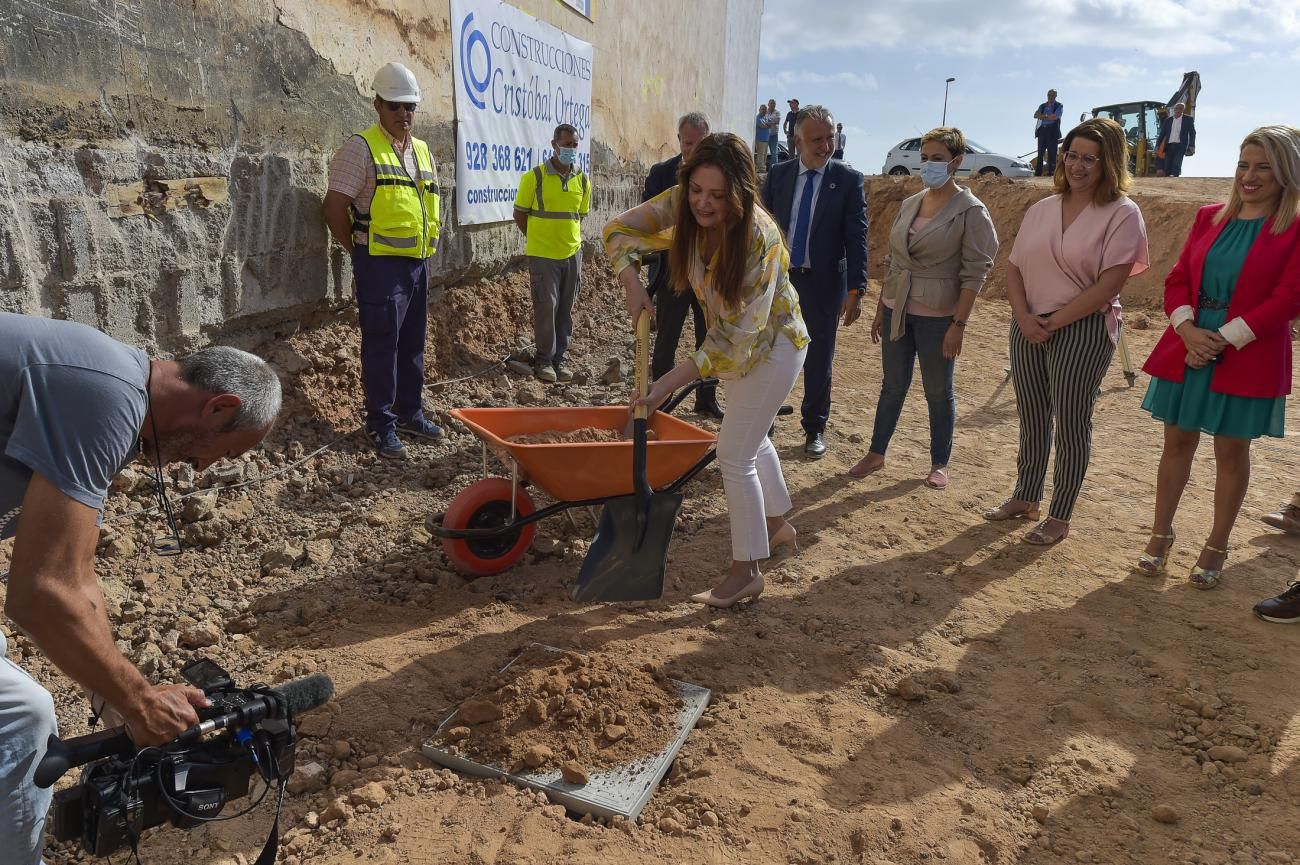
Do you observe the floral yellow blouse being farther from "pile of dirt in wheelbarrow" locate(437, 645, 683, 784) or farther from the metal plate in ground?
the metal plate in ground

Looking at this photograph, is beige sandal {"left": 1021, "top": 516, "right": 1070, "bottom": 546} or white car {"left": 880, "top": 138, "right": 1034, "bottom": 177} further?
white car {"left": 880, "top": 138, "right": 1034, "bottom": 177}

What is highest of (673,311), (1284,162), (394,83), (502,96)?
(502,96)

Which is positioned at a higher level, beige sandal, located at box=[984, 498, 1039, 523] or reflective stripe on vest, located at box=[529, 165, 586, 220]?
reflective stripe on vest, located at box=[529, 165, 586, 220]


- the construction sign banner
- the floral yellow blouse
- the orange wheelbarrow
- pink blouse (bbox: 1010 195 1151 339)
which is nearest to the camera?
the floral yellow blouse

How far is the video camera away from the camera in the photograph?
169cm

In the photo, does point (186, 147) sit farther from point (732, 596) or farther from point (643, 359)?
point (732, 596)

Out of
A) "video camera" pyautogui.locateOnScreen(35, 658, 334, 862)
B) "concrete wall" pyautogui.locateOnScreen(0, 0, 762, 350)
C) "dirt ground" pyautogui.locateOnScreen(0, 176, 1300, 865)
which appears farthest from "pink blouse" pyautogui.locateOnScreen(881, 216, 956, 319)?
"video camera" pyautogui.locateOnScreen(35, 658, 334, 862)

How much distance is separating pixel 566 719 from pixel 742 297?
1.51m

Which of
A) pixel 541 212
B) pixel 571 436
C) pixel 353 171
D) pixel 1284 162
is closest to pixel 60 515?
pixel 571 436

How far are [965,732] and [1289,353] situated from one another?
2.17 metres

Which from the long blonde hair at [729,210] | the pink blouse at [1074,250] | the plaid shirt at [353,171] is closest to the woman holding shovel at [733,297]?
the long blonde hair at [729,210]

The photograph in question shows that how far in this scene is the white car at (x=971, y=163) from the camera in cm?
1864

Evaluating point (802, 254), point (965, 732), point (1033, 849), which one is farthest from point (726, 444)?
point (802, 254)

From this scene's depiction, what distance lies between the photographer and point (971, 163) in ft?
64.2
